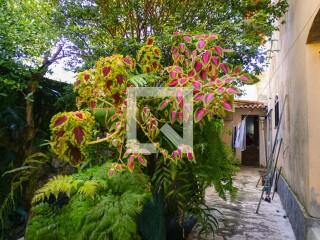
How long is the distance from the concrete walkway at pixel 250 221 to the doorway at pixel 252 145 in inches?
245

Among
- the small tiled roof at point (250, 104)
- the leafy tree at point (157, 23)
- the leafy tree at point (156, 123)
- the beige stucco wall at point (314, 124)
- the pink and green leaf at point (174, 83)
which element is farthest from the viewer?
the small tiled roof at point (250, 104)

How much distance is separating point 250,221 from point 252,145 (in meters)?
8.55

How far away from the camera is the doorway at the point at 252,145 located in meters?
12.0

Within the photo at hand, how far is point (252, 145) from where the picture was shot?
1219cm

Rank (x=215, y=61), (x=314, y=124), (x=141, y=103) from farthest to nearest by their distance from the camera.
→ (x=314, y=124)
(x=141, y=103)
(x=215, y=61)

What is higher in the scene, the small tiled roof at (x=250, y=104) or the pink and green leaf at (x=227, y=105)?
the small tiled roof at (x=250, y=104)

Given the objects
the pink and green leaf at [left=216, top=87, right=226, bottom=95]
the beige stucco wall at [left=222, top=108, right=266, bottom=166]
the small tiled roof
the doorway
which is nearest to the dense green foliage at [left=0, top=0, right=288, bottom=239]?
the pink and green leaf at [left=216, top=87, right=226, bottom=95]

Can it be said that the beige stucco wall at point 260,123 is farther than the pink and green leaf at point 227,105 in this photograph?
Yes

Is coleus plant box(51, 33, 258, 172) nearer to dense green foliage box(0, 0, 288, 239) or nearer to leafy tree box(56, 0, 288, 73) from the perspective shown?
dense green foliage box(0, 0, 288, 239)

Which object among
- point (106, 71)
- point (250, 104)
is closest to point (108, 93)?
point (106, 71)

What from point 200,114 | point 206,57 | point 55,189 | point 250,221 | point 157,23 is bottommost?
point 250,221

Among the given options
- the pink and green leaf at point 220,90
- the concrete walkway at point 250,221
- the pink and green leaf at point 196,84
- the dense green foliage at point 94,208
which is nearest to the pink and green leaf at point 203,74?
the pink and green leaf at point 196,84

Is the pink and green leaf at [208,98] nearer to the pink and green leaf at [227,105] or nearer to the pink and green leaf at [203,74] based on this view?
the pink and green leaf at [227,105]

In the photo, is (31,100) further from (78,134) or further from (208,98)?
(208,98)
